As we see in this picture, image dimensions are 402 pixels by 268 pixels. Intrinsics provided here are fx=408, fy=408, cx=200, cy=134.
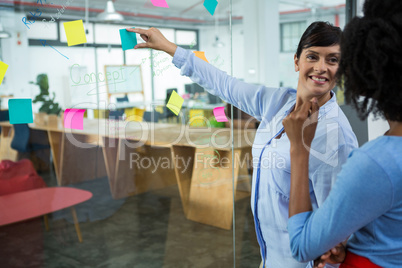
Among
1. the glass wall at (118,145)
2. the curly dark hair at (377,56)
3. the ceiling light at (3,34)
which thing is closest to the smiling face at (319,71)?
the glass wall at (118,145)

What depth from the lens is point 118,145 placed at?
6.52 feet

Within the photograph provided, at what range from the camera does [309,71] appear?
130 cm

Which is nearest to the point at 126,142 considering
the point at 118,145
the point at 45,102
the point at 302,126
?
the point at 118,145

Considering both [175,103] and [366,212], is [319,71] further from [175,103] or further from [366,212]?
[175,103]

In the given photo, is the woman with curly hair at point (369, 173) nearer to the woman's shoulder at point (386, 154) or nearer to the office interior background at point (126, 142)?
the woman's shoulder at point (386, 154)

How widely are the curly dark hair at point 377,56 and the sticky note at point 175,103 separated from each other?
119 centimetres

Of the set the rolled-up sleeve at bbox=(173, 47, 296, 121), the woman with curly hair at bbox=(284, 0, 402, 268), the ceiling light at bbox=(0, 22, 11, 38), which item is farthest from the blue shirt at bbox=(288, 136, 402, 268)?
the ceiling light at bbox=(0, 22, 11, 38)

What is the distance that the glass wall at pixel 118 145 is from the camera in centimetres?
172

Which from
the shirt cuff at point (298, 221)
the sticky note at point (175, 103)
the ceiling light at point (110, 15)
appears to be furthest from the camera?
the sticky note at point (175, 103)

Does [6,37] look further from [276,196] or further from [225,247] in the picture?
[225,247]

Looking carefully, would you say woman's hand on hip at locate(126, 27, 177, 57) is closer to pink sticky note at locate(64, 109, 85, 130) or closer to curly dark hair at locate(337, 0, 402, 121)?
pink sticky note at locate(64, 109, 85, 130)

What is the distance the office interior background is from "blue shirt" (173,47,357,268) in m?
0.43

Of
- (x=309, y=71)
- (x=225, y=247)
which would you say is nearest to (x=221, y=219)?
(x=225, y=247)

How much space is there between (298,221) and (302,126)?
0.20 meters
